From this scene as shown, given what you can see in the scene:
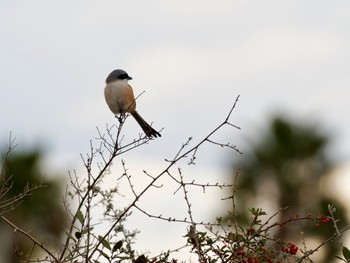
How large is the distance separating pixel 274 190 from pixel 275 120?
202cm

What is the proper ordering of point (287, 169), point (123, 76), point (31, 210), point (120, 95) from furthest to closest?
point (287, 169), point (31, 210), point (123, 76), point (120, 95)

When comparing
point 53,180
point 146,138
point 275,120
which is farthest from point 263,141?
point 146,138

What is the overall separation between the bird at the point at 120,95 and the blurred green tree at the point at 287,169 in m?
12.8

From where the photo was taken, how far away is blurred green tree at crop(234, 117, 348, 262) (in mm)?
22203

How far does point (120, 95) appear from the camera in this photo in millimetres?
8633

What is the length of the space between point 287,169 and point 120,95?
1490 centimetres

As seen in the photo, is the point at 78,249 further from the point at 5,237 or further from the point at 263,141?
the point at 263,141

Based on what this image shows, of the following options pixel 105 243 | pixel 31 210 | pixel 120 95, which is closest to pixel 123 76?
pixel 120 95

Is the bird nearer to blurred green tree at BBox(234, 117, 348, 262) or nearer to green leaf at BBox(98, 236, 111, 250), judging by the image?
green leaf at BBox(98, 236, 111, 250)

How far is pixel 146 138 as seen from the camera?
5211 mm

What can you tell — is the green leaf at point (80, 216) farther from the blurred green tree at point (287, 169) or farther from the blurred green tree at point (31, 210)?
the blurred green tree at point (287, 169)

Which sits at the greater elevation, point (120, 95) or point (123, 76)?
point (123, 76)

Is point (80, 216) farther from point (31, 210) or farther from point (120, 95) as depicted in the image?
point (31, 210)

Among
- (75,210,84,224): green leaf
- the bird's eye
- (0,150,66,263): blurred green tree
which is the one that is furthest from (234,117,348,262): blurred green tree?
(75,210,84,224): green leaf
